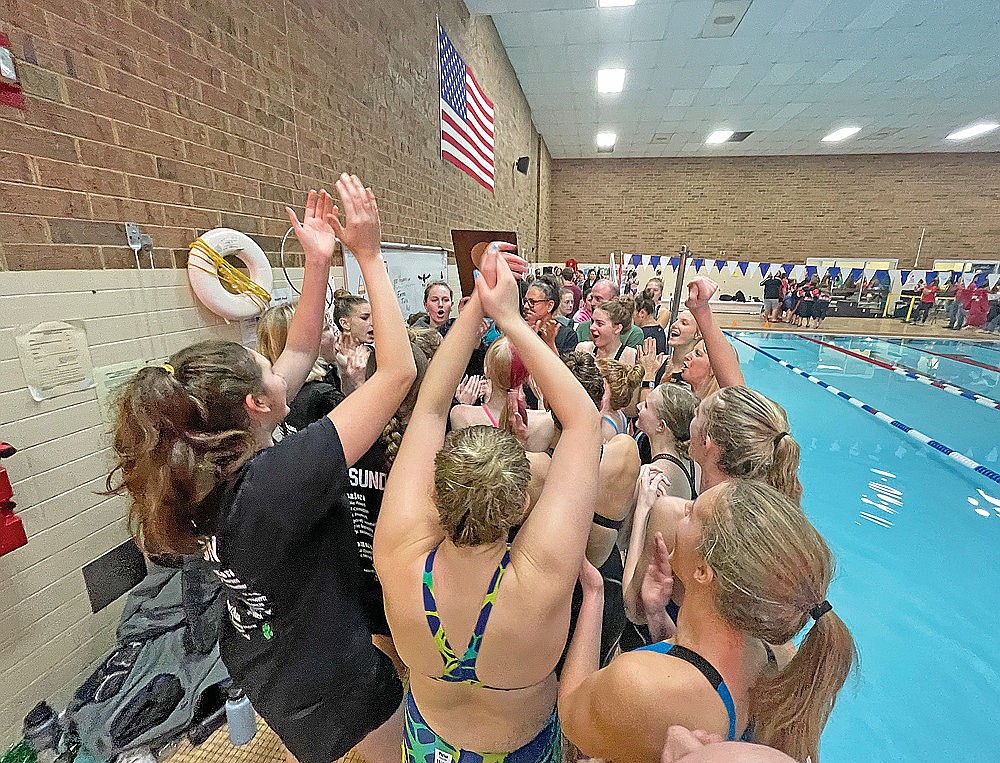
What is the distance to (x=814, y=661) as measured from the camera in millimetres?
995

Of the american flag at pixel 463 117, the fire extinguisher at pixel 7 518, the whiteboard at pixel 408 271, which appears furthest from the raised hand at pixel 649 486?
the american flag at pixel 463 117

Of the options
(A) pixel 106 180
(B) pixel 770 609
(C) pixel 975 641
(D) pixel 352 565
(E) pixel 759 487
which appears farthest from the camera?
(C) pixel 975 641

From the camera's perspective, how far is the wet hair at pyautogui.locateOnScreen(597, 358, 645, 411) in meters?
2.29

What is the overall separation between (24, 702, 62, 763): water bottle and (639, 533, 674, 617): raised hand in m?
2.39

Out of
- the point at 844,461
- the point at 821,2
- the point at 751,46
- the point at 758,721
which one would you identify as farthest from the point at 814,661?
the point at 751,46

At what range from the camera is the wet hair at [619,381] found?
2293 mm

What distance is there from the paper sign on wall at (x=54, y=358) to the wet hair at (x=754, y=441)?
2497 mm

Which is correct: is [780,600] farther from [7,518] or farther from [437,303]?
[437,303]

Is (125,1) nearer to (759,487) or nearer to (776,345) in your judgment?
(759,487)

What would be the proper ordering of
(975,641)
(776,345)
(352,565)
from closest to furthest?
(352,565) < (975,641) < (776,345)

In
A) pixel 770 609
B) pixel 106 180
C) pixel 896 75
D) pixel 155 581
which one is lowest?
pixel 155 581

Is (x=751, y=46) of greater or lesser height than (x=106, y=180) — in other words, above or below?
above

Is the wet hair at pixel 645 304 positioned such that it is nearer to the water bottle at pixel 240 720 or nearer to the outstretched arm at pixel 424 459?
the outstretched arm at pixel 424 459

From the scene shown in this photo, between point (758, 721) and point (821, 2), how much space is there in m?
8.51
